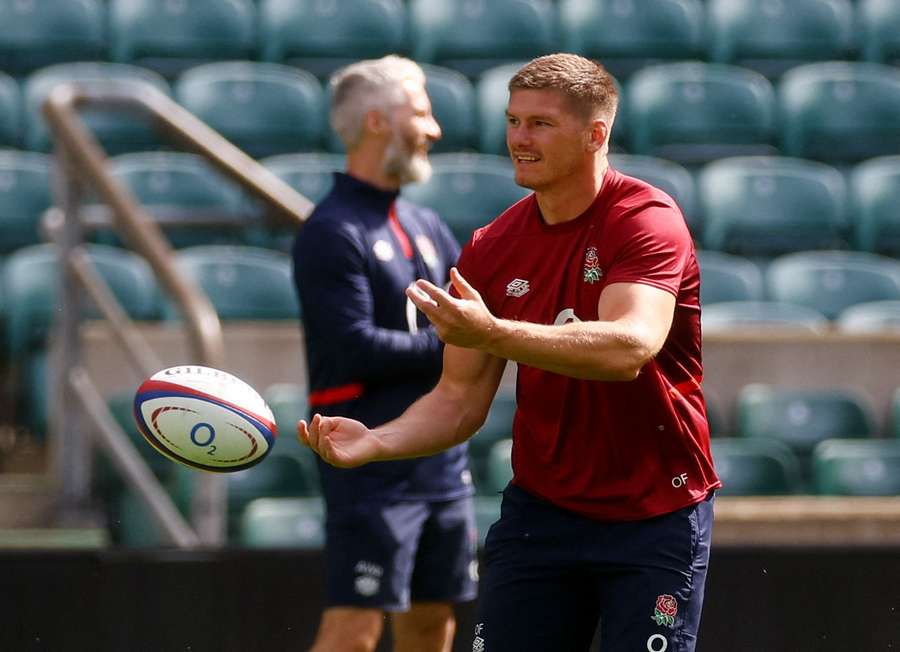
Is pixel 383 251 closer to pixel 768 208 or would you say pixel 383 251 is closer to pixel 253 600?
pixel 253 600

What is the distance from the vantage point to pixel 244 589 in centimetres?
493

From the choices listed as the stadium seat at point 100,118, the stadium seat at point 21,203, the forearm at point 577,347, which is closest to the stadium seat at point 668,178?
the stadium seat at point 100,118

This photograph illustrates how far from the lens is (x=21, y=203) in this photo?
292 inches

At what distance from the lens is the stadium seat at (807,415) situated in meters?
6.50

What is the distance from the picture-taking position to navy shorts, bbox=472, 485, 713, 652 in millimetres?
3111

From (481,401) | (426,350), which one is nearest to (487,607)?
(481,401)

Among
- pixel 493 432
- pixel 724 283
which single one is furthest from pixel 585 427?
pixel 724 283

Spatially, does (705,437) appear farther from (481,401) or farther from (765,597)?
(765,597)

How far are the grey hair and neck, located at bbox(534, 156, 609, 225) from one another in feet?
3.89

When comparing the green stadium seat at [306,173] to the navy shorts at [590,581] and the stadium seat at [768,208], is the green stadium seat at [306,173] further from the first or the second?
the navy shorts at [590,581]

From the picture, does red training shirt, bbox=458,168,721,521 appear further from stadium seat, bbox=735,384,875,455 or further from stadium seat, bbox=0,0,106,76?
stadium seat, bbox=0,0,106,76

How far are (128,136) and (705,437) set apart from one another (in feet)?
19.2

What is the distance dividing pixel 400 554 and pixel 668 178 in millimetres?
4116

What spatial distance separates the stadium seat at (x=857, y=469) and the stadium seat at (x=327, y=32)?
13.0ft
